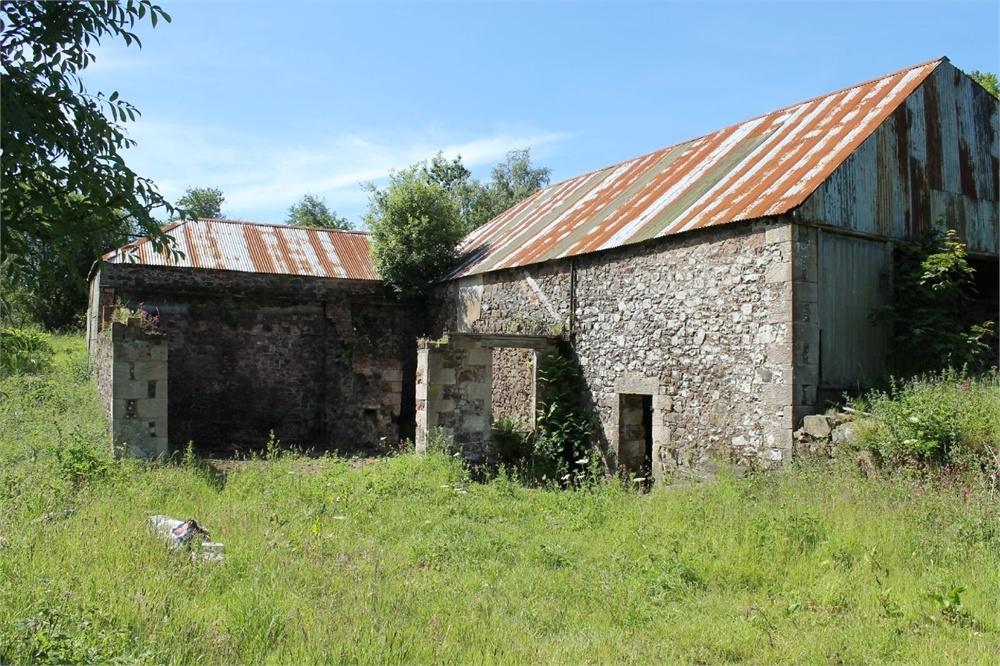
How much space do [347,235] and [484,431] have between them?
9647mm

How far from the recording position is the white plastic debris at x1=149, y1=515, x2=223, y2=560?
21.7ft

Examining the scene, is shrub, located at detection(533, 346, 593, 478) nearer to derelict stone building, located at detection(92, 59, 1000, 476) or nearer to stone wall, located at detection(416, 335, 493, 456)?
derelict stone building, located at detection(92, 59, 1000, 476)

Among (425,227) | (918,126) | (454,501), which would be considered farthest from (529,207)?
(454,501)

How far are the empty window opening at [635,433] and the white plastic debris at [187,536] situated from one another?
7.42 metres

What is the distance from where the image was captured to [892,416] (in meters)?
8.91

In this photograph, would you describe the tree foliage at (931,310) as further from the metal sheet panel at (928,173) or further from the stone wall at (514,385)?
the stone wall at (514,385)

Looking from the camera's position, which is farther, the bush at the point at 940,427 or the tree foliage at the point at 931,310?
the tree foliage at the point at 931,310

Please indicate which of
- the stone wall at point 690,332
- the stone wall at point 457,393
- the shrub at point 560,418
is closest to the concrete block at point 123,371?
the stone wall at point 457,393

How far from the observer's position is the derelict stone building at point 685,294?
35.1 feet

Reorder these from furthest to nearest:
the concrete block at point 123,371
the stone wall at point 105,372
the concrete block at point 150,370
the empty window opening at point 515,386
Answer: the empty window opening at point 515,386
the stone wall at point 105,372
the concrete block at point 150,370
the concrete block at point 123,371

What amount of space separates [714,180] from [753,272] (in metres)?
2.99

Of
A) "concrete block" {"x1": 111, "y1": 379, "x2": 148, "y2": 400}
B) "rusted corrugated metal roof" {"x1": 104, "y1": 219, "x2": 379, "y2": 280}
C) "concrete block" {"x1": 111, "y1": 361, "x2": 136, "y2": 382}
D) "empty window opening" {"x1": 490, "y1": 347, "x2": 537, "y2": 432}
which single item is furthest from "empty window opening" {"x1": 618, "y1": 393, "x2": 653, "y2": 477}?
"rusted corrugated metal roof" {"x1": 104, "y1": 219, "x2": 379, "y2": 280}

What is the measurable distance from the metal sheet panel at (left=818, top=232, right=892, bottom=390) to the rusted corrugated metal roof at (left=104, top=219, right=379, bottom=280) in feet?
36.4

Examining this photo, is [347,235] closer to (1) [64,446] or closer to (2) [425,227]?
(2) [425,227]
